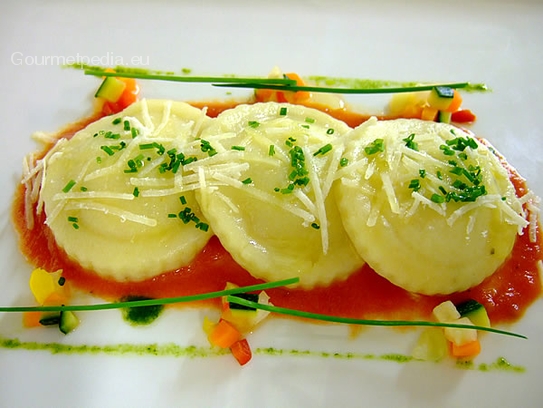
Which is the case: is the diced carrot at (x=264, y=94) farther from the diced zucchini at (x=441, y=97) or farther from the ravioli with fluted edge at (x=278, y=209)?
the diced zucchini at (x=441, y=97)

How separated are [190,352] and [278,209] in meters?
0.96

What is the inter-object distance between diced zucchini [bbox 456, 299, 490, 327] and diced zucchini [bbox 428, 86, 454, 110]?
4.95ft

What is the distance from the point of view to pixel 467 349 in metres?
2.92

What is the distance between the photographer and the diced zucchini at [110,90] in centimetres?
389

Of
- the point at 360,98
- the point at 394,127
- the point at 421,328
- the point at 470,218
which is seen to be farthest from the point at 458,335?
the point at 360,98

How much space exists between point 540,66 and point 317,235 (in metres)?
2.70

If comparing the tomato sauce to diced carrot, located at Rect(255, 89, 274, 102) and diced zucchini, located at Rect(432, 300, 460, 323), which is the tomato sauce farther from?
diced carrot, located at Rect(255, 89, 274, 102)

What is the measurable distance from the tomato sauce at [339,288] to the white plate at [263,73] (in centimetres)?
12

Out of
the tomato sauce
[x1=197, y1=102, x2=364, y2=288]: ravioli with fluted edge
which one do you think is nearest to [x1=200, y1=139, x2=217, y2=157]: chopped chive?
[x1=197, y1=102, x2=364, y2=288]: ravioli with fluted edge

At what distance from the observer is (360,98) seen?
4.04m

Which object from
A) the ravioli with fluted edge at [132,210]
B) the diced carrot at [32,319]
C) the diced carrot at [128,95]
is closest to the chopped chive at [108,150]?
the ravioli with fluted edge at [132,210]

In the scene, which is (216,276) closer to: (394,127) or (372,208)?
(372,208)

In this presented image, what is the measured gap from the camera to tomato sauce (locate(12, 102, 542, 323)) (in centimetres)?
305

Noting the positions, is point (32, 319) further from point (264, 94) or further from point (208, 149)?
point (264, 94)
